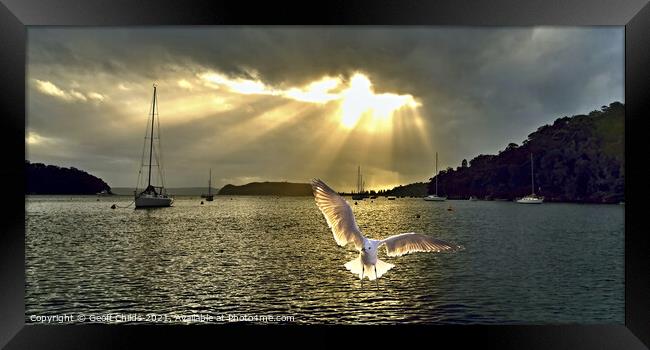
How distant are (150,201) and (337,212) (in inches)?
1119

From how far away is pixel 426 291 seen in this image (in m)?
10.2

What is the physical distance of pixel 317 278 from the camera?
37.0 ft

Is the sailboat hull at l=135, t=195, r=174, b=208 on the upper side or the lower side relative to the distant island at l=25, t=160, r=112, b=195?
lower

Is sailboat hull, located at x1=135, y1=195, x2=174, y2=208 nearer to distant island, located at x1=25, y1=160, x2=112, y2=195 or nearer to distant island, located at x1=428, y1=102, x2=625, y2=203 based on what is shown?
distant island, located at x1=25, y1=160, x2=112, y2=195

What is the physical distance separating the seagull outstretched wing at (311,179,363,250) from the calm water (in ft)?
9.98

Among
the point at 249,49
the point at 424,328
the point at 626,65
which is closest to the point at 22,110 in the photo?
the point at 424,328

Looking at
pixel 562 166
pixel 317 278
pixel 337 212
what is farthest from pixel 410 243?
pixel 562 166

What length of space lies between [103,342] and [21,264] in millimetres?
873

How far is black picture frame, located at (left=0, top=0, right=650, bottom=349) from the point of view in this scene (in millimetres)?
3840

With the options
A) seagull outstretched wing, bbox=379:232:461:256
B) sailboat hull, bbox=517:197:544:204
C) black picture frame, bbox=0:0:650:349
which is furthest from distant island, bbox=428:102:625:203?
black picture frame, bbox=0:0:650:349

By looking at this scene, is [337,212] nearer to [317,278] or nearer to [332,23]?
[332,23]

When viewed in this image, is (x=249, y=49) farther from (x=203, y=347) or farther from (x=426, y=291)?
(x=203, y=347)

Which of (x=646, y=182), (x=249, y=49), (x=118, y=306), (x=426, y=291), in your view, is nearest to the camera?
(x=646, y=182)

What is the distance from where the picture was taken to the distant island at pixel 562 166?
4144cm
